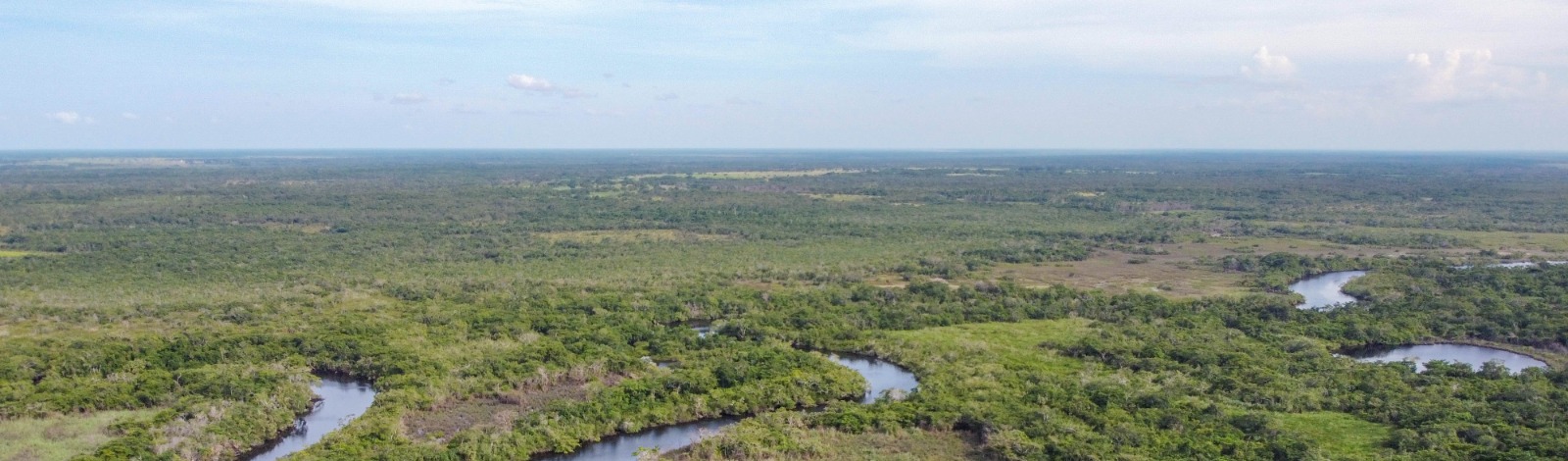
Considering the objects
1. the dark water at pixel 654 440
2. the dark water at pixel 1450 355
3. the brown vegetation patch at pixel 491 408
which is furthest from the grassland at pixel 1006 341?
the brown vegetation patch at pixel 491 408

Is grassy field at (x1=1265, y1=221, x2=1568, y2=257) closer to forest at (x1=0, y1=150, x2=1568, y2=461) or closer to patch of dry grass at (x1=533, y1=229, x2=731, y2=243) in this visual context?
forest at (x1=0, y1=150, x2=1568, y2=461)

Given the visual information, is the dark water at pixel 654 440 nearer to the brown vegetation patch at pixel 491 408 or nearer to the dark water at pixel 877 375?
the dark water at pixel 877 375

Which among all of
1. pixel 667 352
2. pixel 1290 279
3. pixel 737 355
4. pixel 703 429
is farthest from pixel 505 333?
pixel 1290 279

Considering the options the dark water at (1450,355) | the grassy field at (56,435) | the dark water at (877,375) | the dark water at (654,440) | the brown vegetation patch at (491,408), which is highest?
the grassy field at (56,435)

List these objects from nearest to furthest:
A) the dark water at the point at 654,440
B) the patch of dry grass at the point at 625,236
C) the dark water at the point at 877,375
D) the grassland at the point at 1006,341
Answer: the dark water at the point at 654,440 → the dark water at the point at 877,375 → the grassland at the point at 1006,341 → the patch of dry grass at the point at 625,236

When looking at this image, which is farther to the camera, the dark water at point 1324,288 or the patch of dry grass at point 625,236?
the patch of dry grass at point 625,236
